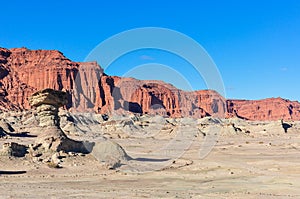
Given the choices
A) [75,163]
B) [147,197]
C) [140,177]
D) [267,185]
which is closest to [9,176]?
[75,163]

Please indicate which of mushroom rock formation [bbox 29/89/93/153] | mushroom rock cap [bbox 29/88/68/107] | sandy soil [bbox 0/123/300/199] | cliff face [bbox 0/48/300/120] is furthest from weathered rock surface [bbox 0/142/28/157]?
cliff face [bbox 0/48/300/120]

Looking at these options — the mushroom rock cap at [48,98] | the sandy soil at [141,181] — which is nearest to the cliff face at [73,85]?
the mushroom rock cap at [48,98]

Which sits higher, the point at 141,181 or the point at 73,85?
the point at 73,85

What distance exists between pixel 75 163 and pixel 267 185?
13.5 metres

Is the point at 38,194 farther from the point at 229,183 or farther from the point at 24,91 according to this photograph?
the point at 24,91

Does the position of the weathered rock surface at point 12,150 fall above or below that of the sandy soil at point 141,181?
above

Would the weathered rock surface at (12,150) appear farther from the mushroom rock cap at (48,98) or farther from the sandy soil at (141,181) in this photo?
the mushroom rock cap at (48,98)

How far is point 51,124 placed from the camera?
105 ft

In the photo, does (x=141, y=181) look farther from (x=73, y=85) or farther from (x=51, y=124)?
(x=73, y=85)

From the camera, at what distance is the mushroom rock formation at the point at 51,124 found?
30.3m

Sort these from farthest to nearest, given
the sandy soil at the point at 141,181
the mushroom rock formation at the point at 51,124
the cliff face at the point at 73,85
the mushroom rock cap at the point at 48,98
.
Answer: the cliff face at the point at 73,85 → the mushroom rock cap at the point at 48,98 → the mushroom rock formation at the point at 51,124 → the sandy soil at the point at 141,181

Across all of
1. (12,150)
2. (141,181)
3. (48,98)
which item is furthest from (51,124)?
(141,181)

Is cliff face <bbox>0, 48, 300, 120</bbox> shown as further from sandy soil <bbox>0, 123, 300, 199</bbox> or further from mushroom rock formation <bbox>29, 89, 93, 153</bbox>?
sandy soil <bbox>0, 123, 300, 199</bbox>

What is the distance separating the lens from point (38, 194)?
694 inches
